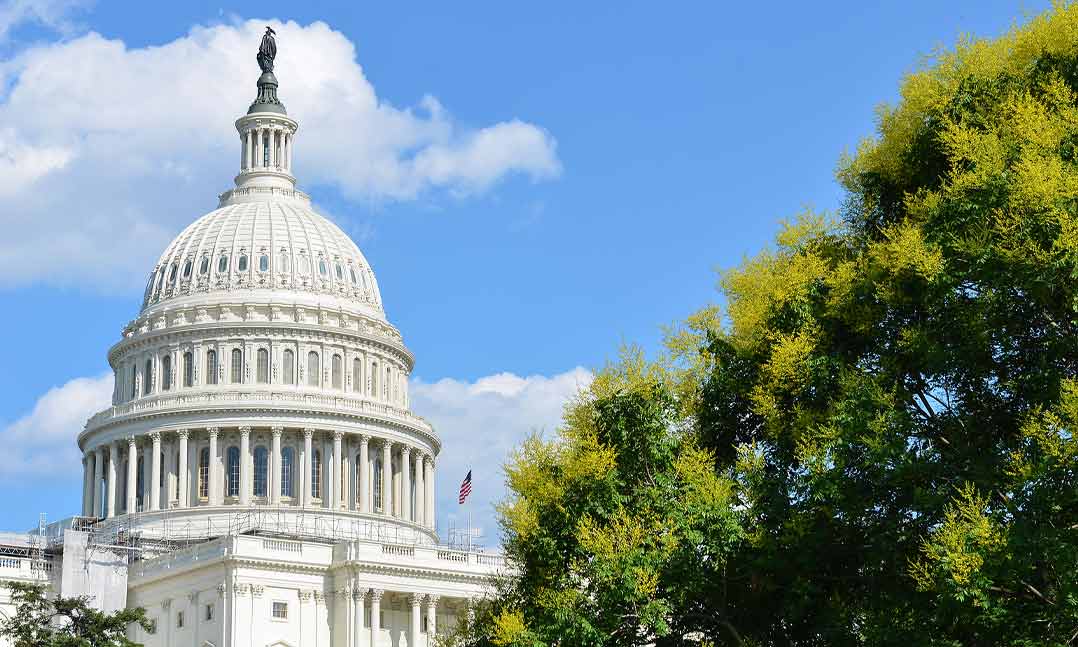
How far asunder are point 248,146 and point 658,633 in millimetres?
111293

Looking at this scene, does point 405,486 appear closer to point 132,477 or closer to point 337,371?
point 337,371

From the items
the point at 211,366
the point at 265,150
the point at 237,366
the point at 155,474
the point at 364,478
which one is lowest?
the point at 364,478

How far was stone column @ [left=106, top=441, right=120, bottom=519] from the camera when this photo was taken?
128 meters

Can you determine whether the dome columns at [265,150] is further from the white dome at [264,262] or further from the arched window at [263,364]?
the arched window at [263,364]

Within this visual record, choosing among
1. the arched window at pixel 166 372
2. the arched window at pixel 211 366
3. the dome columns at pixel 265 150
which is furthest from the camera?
the dome columns at pixel 265 150

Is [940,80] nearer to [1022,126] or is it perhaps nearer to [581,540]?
[1022,126]

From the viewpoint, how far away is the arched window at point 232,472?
124m

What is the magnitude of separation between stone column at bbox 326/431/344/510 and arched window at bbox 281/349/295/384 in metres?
5.79

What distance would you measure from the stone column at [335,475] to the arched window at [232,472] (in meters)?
6.23

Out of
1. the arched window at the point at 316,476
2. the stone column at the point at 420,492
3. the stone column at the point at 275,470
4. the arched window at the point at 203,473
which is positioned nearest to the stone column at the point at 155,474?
the arched window at the point at 203,473

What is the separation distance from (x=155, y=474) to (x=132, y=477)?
2.08m

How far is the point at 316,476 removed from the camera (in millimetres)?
125938

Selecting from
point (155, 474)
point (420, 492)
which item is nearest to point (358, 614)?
point (155, 474)

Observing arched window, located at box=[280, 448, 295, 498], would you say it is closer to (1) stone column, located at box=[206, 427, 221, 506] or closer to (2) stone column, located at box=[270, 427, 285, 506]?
(2) stone column, located at box=[270, 427, 285, 506]
